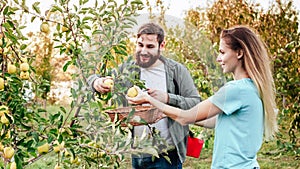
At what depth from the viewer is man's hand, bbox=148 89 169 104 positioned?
5.88 ft

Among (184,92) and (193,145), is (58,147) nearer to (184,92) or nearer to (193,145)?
(184,92)

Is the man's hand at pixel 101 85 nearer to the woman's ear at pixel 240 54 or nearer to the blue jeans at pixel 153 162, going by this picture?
the blue jeans at pixel 153 162

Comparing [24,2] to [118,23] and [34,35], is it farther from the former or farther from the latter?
[34,35]

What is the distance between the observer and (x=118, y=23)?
6.34 feet

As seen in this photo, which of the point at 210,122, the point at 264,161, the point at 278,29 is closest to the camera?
the point at 210,122

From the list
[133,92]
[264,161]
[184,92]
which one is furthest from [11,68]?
[264,161]

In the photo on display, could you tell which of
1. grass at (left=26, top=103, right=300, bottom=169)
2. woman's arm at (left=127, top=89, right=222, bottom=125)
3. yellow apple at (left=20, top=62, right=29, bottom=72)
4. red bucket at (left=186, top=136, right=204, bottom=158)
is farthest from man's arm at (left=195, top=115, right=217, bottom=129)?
grass at (left=26, top=103, right=300, bottom=169)

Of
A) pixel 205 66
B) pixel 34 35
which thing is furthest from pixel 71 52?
pixel 34 35

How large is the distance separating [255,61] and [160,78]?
0.36m

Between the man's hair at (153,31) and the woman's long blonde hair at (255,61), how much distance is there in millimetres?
257

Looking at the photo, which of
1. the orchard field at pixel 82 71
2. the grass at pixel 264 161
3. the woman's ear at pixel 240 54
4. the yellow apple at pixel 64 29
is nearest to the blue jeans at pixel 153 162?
the orchard field at pixel 82 71

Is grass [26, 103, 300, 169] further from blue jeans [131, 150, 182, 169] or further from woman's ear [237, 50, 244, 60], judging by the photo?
woman's ear [237, 50, 244, 60]

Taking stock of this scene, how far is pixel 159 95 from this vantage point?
70.6 inches

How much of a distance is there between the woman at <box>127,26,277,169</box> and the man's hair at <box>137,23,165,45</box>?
0.23 meters
